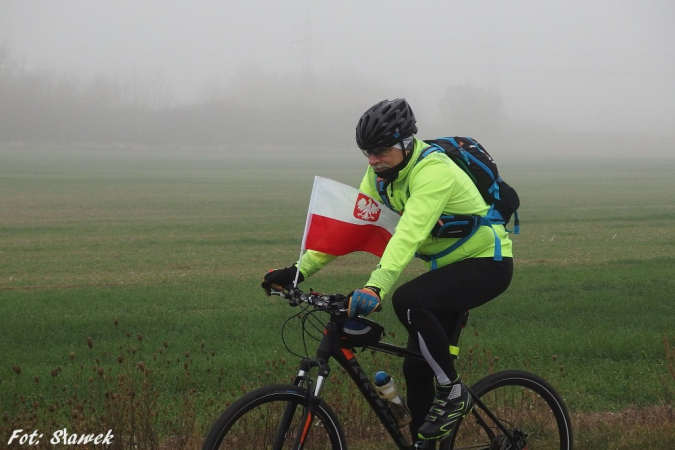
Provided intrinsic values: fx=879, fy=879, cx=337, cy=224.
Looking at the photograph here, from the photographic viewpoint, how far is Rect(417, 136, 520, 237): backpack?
4.83 m

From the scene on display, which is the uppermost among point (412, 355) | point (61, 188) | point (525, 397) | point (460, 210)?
point (460, 210)

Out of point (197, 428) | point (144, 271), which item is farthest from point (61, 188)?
point (197, 428)

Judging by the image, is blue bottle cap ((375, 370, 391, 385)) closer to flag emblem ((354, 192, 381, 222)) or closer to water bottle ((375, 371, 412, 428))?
water bottle ((375, 371, 412, 428))

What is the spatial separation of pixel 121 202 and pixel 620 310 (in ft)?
98.1

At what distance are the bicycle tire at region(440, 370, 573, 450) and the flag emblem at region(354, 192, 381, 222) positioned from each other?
112 centimetres

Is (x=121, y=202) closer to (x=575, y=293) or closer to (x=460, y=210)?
(x=575, y=293)

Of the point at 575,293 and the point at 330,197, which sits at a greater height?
the point at 330,197

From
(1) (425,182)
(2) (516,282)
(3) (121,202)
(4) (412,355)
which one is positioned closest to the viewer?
(1) (425,182)

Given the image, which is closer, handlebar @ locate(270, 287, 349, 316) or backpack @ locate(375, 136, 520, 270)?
handlebar @ locate(270, 287, 349, 316)

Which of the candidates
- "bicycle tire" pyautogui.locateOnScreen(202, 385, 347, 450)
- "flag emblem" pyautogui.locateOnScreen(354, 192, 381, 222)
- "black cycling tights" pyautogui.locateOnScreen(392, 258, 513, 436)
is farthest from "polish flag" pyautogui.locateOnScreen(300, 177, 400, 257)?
"bicycle tire" pyautogui.locateOnScreen(202, 385, 347, 450)

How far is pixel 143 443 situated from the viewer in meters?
5.28

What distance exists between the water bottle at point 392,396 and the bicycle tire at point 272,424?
36cm

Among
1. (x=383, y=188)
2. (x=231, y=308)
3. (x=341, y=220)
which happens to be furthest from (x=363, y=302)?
(x=231, y=308)

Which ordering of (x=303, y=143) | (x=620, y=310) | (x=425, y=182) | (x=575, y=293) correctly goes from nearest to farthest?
1. (x=425, y=182)
2. (x=620, y=310)
3. (x=575, y=293)
4. (x=303, y=143)
